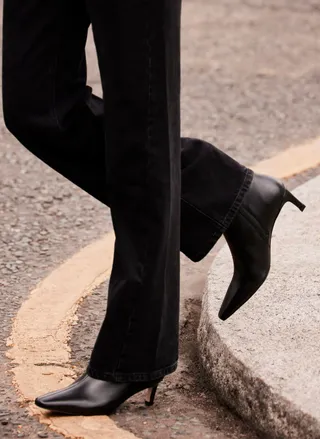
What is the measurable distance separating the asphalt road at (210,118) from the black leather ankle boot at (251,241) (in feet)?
1.21

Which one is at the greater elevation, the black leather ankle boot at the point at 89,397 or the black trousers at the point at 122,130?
the black trousers at the point at 122,130

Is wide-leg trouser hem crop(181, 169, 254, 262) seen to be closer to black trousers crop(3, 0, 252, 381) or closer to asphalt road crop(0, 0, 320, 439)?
black trousers crop(3, 0, 252, 381)

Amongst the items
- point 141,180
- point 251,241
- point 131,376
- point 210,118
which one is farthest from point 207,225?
point 210,118

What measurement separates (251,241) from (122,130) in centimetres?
48

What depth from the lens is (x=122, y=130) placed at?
7.97 ft

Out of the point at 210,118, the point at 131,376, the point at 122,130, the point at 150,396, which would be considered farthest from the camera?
the point at 210,118

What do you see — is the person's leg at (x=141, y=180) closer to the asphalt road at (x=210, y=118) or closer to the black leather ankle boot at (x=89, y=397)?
the black leather ankle boot at (x=89, y=397)

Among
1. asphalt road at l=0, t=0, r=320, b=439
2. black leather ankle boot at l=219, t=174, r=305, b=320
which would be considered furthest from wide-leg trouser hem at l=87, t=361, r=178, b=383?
black leather ankle boot at l=219, t=174, r=305, b=320

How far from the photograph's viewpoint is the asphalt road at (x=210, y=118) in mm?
3625

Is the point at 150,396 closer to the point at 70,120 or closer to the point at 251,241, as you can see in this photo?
the point at 251,241

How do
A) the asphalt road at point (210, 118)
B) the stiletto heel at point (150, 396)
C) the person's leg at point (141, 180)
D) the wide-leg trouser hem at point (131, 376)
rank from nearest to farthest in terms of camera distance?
the person's leg at point (141, 180), the wide-leg trouser hem at point (131, 376), the stiletto heel at point (150, 396), the asphalt road at point (210, 118)

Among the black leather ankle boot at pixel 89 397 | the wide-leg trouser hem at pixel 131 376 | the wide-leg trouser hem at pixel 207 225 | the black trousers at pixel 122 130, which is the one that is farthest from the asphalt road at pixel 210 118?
the wide-leg trouser hem at pixel 207 225

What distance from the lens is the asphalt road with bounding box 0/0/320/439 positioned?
143 inches

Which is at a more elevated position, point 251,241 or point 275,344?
point 251,241
